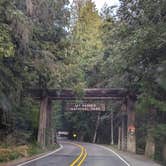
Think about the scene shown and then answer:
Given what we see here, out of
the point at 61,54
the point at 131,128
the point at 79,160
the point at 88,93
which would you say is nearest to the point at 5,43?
the point at 61,54

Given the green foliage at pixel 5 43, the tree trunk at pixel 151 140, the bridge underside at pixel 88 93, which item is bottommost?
the tree trunk at pixel 151 140

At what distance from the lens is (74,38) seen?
27938mm

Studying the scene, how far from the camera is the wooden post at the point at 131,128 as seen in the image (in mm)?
Result: 38688

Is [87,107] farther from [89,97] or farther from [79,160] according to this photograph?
[79,160]

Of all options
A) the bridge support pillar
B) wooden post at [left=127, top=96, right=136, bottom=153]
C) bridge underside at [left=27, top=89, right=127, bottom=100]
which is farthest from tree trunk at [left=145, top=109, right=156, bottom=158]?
the bridge support pillar

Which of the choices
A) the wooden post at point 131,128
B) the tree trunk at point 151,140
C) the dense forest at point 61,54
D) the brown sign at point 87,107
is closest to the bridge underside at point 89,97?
the wooden post at point 131,128

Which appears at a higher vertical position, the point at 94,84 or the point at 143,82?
the point at 94,84

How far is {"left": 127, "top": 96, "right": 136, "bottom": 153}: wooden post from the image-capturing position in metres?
38.7

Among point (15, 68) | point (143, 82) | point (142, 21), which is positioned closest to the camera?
point (15, 68)

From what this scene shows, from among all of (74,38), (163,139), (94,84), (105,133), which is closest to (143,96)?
(163,139)

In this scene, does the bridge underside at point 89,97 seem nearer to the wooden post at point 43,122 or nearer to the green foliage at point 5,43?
the wooden post at point 43,122

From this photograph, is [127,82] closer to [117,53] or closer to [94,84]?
[117,53]

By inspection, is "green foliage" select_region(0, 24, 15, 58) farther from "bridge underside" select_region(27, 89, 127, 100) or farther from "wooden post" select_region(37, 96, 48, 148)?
"wooden post" select_region(37, 96, 48, 148)

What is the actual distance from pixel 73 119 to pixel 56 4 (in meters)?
53.9
